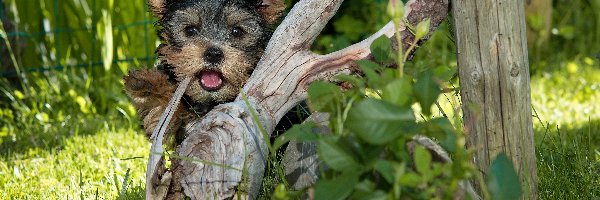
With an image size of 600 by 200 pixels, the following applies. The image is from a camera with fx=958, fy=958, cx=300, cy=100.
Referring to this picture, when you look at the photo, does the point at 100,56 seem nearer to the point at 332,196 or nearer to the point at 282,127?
the point at 282,127

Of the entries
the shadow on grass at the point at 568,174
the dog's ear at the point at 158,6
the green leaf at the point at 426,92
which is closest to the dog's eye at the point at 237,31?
the dog's ear at the point at 158,6

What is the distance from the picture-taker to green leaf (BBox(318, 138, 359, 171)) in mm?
2221

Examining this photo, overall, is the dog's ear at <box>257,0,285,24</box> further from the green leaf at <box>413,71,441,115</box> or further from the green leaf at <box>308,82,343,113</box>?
the green leaf at <box>413,71,441,115</box>

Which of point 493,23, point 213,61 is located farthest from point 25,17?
point 493,23

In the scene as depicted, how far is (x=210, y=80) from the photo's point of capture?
12.1 feet

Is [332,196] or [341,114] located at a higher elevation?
[341,114]

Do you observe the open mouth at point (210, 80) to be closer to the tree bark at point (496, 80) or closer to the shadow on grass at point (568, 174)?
the tree bark at point (496, 80)

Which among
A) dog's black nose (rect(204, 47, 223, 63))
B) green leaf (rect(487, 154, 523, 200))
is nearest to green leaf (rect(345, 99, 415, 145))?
green leaf (rect(487, 154, 523, 200))

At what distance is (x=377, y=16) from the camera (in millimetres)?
6668

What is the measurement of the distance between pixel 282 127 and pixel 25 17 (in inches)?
115

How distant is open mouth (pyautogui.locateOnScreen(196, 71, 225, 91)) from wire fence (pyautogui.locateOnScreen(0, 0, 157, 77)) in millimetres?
2315

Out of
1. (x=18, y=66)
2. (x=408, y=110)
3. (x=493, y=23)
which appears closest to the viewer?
(x=408, y=110)

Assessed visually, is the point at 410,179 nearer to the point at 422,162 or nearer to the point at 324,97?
the point at 422,162

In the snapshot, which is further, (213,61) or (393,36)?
(213,61)
